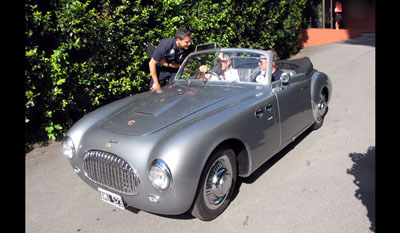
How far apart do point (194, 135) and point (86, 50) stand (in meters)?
3.58

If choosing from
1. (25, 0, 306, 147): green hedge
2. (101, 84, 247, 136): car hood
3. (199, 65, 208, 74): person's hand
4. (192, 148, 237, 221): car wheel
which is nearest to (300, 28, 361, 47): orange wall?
(25, 0, 306, 147): green hedge

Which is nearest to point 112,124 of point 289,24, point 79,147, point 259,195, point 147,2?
point 79,147

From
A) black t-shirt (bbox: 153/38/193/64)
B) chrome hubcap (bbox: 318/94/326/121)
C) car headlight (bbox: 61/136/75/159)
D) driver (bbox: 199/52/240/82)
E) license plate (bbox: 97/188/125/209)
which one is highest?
black t-shirt (bbox: 153/38/193/64)

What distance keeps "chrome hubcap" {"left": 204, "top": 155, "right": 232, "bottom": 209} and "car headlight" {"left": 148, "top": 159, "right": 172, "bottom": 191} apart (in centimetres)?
47

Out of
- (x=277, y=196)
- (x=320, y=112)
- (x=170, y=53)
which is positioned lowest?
(x=277, y=196)

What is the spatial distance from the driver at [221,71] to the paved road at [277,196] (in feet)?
4.13

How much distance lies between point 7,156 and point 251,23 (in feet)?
26.0

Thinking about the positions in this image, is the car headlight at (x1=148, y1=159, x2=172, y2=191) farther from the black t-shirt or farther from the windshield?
the black t-shirt

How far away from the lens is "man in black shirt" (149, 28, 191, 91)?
5.23m

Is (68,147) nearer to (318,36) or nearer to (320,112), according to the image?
(320,112)

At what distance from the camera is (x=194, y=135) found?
283 cm

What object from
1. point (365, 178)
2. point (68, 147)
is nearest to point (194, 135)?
point (68, 147)

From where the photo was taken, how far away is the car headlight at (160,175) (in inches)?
104

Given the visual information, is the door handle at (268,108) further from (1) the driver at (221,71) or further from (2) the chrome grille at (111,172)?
(2) the chrome grille at (111,172)
